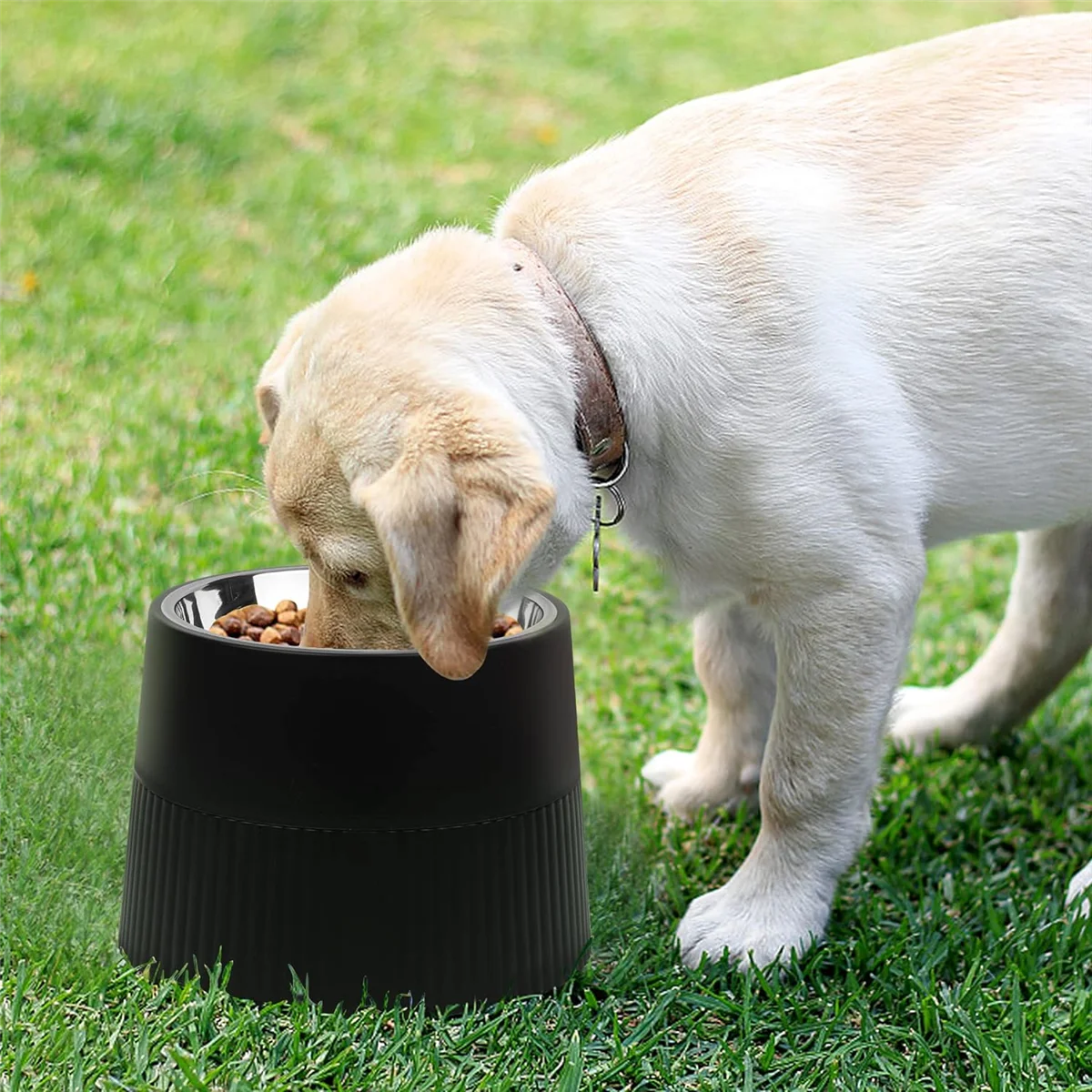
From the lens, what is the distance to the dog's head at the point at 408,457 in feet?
7.47

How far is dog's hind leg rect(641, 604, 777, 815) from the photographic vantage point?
346cm

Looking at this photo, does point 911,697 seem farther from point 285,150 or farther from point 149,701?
point 285,150

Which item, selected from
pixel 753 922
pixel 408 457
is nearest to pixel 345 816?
pixel 408 457

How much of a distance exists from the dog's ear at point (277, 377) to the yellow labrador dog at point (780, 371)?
0.4 inches

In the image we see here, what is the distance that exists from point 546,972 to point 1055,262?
1.56 meters

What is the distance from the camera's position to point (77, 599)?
3.89 meters

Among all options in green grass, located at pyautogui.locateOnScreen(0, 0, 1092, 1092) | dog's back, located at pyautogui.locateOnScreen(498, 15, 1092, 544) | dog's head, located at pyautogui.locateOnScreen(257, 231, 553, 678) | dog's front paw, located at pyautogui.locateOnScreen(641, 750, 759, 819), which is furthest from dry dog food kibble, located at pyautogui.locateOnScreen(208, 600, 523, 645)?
dog's front paw, located at pyautogui.locateOnScreen(641, 750, 759, 819)

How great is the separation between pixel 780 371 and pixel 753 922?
105cm

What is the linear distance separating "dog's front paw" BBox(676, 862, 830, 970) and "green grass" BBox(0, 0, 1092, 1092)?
6 cm

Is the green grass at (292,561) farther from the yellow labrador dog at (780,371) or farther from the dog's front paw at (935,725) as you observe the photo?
the yellow labrador dog at (780,371)

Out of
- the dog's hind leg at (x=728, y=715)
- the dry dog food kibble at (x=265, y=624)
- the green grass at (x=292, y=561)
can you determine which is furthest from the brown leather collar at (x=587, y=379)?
the dog's hind leg at (x=728, y=715)

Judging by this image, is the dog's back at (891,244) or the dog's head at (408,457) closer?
the dog's head at (408,457)

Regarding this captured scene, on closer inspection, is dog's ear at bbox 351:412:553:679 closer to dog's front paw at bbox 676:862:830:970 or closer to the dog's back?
the dog's back

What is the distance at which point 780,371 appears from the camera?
268 centimetres
